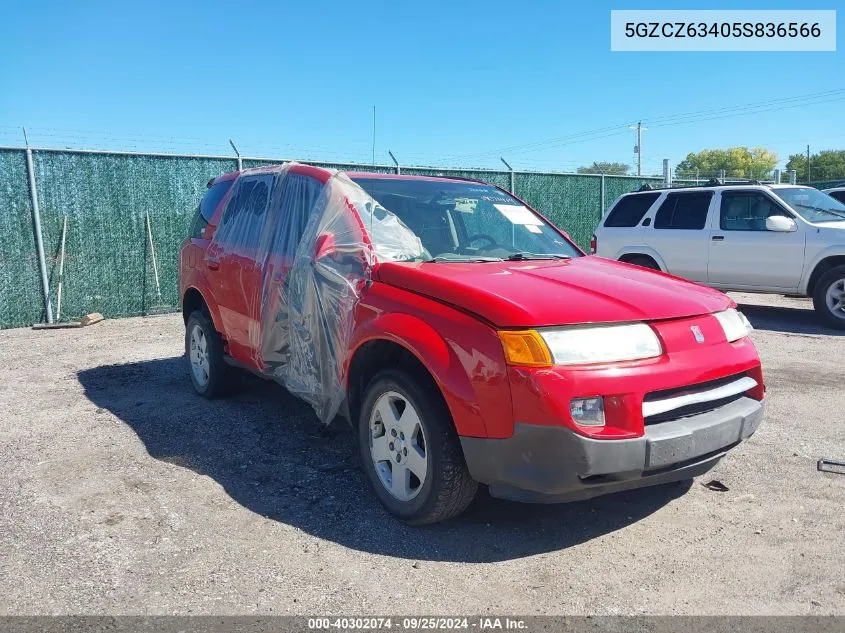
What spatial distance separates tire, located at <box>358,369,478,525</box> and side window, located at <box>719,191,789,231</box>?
25.1ft

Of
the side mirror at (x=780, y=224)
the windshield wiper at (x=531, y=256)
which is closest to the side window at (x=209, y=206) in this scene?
the windshield wiper at (x=531, y=256)

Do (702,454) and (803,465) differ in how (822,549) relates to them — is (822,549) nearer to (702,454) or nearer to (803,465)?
(702,454)

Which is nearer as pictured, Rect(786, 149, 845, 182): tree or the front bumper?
the front bumper

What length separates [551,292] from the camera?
10.5 ft

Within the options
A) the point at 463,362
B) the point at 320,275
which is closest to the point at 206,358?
the point at 320,275

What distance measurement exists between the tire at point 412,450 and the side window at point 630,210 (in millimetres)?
8065

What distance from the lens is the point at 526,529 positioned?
341 cm

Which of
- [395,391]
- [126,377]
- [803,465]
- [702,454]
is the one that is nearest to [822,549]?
[702,454]

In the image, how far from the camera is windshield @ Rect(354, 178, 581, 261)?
407 centimetres

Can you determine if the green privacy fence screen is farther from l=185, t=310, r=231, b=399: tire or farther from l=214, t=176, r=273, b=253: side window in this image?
l=214, t=176, r=273, b=253: side window

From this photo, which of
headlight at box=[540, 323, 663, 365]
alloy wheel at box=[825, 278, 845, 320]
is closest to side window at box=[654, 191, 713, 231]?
alloy wheel at box=[825, 278, 845, 320]

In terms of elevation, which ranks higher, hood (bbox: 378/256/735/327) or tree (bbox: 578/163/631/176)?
tree (bbox: 578/163/631/176)

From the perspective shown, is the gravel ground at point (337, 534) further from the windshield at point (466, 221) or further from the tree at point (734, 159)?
the tree at point (734, 159)

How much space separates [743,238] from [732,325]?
6709 millimetres
